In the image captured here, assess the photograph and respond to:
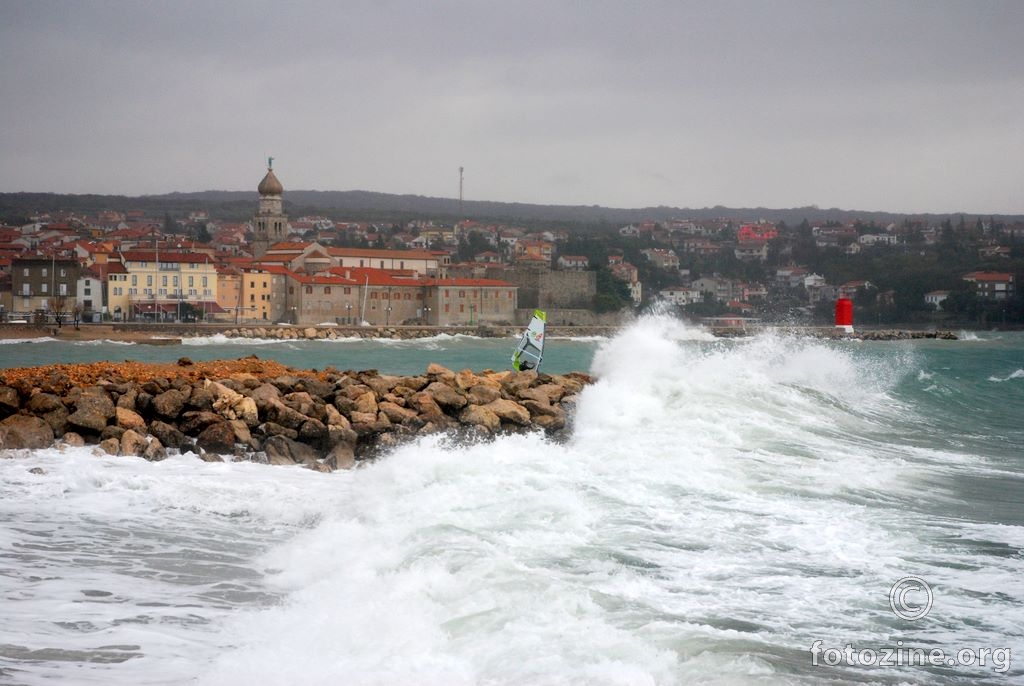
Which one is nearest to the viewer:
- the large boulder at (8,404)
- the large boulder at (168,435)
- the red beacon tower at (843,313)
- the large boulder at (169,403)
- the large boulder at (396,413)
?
the large boulder at (168,435)

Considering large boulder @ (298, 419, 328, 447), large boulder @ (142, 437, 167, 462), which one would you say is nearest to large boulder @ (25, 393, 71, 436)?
large boulder @ (142, 437, 167, 462)

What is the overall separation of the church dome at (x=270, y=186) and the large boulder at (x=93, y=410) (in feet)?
271

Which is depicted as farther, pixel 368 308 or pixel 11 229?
pixel 11 229

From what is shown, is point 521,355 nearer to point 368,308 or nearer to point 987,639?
point 987,639

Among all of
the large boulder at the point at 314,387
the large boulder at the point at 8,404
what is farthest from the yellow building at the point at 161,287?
the large boulder at the point at 8,404

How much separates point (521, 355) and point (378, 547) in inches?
432

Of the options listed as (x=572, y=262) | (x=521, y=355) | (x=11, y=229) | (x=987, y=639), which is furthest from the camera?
(x=572, y=262)

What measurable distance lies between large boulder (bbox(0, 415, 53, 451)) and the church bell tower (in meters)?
80.5

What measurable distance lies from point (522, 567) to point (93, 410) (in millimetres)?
5088

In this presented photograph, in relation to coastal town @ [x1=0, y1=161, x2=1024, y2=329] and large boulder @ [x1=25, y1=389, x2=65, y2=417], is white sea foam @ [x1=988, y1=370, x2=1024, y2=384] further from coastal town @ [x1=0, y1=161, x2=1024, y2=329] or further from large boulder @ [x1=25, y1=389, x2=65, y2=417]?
coastal town @ [x1=0, y1=161, x2=1024, y2=329]

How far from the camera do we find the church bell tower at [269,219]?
88625 millimetres

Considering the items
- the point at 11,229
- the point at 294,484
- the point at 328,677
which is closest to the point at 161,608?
the point at 328,677

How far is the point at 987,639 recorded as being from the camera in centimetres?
491

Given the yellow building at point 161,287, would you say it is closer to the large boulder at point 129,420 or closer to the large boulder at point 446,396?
the large boulder at point 446,396
